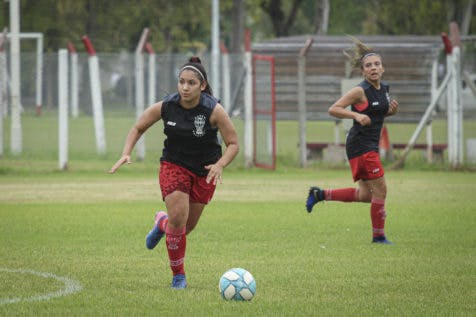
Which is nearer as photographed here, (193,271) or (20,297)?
(20,297)

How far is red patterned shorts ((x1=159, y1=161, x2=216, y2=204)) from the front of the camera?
9281mm

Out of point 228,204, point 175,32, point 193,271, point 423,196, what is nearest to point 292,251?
point 193,271

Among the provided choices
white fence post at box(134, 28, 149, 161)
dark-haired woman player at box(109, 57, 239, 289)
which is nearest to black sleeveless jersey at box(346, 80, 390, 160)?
dark-haired woman player at box(109, 57, 239, 289)

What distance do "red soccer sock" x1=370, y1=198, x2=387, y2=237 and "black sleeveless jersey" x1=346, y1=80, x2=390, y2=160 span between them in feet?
1.86

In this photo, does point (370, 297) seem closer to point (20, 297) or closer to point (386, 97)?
point (20, 297)

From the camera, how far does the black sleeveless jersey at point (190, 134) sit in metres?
9.27

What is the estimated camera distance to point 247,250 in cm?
1166

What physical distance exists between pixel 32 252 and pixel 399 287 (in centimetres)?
398

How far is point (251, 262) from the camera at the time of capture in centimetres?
1075

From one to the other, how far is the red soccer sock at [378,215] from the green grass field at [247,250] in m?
0.22

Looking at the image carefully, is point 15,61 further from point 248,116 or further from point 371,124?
point 371,124

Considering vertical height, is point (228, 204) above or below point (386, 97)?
below

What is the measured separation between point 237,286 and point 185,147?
4.55 ft

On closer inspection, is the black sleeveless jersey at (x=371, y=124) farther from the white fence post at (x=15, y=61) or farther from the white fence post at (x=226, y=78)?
the white fence post at (x=226, y=78)
